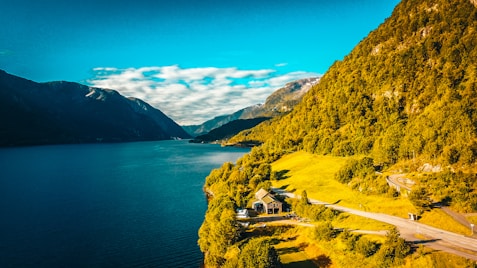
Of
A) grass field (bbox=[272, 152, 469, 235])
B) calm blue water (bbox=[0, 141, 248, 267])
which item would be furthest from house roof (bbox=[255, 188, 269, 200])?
calm blue water (bbox=[0, 141, 248, 267])

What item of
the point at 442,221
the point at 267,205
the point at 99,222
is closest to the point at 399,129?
the point at 442,221

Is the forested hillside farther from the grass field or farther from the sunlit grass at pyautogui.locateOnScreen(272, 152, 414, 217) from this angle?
the sunlit grass at pyautogui.locateOnScreen(272, 152, 414, 217)

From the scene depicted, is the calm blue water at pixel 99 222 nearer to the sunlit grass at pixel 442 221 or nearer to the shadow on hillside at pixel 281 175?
the shadow on hillside at pixel 281 175

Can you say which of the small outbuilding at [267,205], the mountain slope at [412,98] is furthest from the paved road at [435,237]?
the mountain slope at [412,98]

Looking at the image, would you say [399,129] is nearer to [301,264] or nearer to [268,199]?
[268,199]

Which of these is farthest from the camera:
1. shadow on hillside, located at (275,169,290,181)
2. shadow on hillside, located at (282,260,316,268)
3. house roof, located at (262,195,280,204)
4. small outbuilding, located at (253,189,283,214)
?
shadow on hillside, located at (275,169,290,181)
